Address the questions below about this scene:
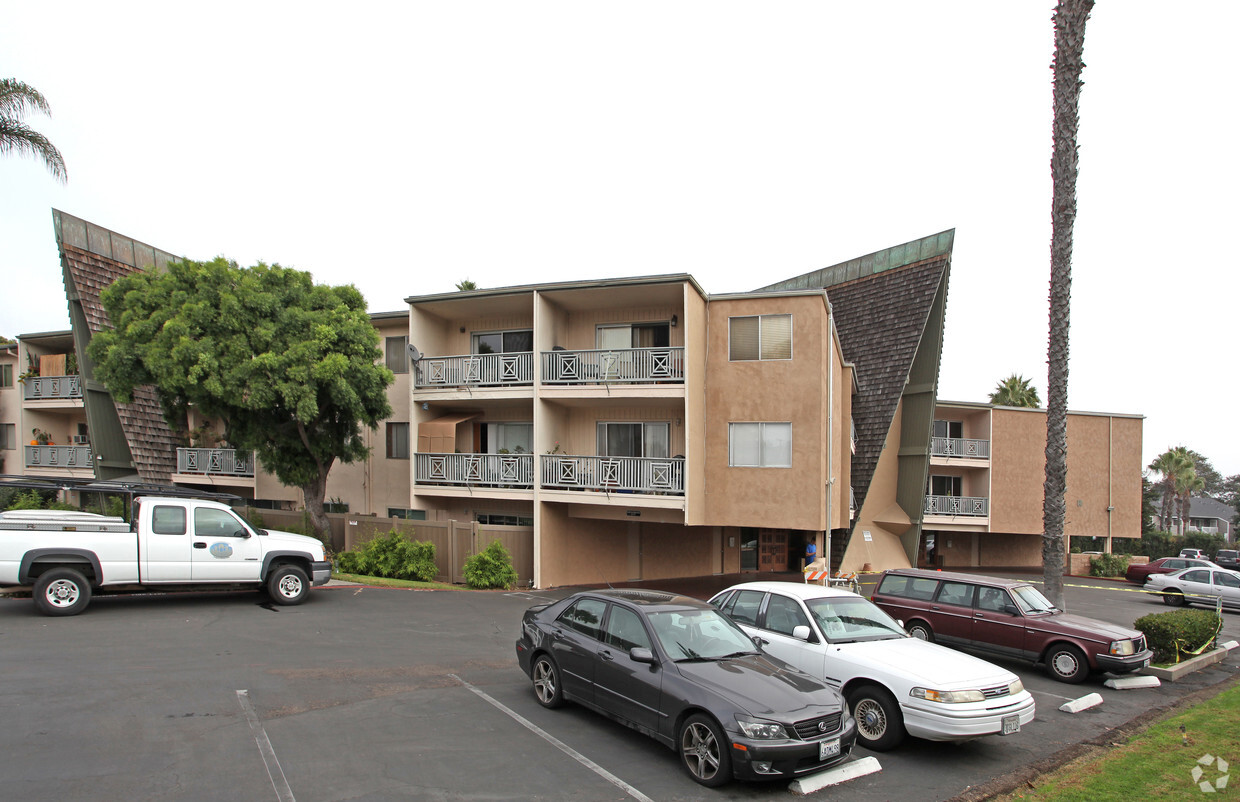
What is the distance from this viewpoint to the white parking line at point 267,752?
5.71 meters

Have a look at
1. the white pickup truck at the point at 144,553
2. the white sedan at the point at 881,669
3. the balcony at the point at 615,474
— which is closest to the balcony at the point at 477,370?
the balcony at the point at 615,474

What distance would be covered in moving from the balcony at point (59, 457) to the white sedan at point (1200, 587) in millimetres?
38678

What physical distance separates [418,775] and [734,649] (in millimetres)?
3283

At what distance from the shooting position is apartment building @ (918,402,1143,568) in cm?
3048

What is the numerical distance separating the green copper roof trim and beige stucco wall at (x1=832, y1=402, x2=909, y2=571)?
17.6ft

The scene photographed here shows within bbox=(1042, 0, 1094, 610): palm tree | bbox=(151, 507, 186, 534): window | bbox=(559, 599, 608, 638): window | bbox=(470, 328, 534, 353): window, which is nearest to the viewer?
bbox=(559, 599, 608, 638): window

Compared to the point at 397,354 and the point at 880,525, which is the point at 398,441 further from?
the point at 880,525

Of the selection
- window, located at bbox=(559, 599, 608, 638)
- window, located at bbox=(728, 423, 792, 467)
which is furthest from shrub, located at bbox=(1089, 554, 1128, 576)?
window, located at bbox=(559, 599, 608, 638)

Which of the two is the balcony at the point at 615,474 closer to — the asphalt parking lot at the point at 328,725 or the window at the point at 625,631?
the asphalt parking lot at the point at 328,725

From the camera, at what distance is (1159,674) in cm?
1165

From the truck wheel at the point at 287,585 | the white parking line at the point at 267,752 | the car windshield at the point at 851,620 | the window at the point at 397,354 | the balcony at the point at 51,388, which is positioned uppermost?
the window at the point at 397,354

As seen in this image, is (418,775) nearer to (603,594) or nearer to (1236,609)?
(603,594)

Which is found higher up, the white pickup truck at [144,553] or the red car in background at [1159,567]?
the white pickup truck at [144,553]

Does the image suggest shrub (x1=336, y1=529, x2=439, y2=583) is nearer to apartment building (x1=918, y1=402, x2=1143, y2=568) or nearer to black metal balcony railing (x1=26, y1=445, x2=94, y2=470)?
black metal balcony railing (x1=26, y1=445, x2=94, y2=470)
